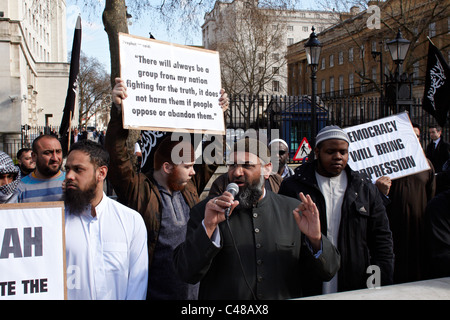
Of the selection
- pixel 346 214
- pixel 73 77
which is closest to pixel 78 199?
pixel 346 214

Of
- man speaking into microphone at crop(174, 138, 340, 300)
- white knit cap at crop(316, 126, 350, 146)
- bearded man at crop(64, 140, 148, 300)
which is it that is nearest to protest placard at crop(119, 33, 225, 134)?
bearded man at crop(64, 140, 148, 300)

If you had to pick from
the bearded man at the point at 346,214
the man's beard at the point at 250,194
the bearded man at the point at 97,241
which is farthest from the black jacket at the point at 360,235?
the bearded man at the point at 97,241

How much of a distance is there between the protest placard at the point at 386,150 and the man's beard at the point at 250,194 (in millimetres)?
1786

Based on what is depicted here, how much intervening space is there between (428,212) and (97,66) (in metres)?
62.1

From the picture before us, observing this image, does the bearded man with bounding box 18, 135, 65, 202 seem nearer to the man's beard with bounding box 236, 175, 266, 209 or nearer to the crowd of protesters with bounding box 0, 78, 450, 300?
the crowd of protesters with bounding box 0, 78, 450, 300

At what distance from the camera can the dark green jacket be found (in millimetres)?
2307

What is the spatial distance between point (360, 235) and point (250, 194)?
1.04m

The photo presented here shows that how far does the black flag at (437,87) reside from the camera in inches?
198

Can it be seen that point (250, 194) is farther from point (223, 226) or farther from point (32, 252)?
point (32, 252)

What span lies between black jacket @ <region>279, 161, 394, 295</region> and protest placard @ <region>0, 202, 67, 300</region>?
1729mm
